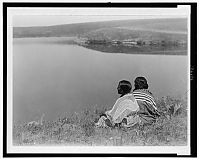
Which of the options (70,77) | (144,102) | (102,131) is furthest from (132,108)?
(70,77)

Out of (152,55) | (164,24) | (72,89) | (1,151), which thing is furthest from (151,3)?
(1,151)

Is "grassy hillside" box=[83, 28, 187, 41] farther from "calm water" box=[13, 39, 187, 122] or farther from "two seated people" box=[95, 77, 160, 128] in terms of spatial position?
"two seated people" box=[95, 77, 160, 128]

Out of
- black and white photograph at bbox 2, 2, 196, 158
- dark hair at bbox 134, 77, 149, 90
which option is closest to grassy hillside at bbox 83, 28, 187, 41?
black and white photograph at bbox 2, 2, 196, 158

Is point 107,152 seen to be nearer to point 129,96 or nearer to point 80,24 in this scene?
point 129,96

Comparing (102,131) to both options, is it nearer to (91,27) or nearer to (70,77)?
(70,77)

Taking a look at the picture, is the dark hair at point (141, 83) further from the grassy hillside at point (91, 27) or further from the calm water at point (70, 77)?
the grassy hillside at point (91, 27)
